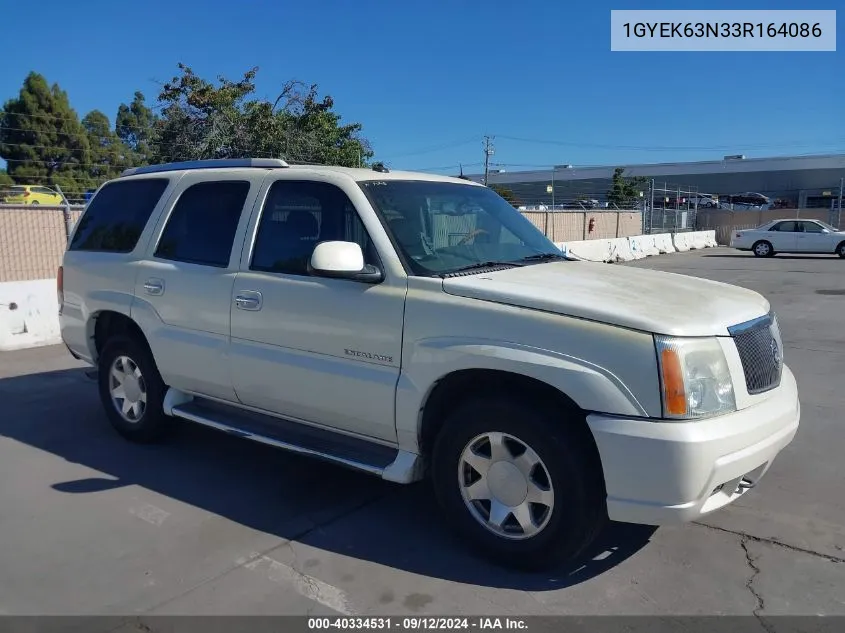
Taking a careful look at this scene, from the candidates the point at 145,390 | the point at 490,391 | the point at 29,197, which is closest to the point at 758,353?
the point at 490,391

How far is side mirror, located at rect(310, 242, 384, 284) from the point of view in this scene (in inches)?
140

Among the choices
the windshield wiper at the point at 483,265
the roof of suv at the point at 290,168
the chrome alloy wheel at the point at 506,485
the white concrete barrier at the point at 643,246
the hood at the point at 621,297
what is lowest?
the chrome alloy wheel at the point at 506,485

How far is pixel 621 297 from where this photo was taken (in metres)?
3.39

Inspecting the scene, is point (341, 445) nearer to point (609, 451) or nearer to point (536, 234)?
point (609, 451)

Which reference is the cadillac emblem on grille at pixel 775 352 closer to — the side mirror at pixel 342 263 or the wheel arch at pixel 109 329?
the side mirror at pixel 342 263

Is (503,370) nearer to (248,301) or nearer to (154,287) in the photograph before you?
(248,301)

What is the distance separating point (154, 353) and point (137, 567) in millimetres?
1804

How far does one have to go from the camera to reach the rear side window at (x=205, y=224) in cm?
461

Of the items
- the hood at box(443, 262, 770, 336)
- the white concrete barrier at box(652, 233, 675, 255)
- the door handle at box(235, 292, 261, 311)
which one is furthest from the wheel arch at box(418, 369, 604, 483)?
the white concrete barrier at box(652, 233, 675, 255)

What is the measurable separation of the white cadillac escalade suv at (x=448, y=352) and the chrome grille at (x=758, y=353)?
1 centimetres

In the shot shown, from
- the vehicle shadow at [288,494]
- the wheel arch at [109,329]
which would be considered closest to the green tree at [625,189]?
the wheel arch at [109,329]

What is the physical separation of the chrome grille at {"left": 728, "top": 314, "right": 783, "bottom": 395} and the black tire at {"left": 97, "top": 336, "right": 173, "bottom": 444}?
12.6ft

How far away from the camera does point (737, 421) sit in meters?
3.10

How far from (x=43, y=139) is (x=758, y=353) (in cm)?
4580
